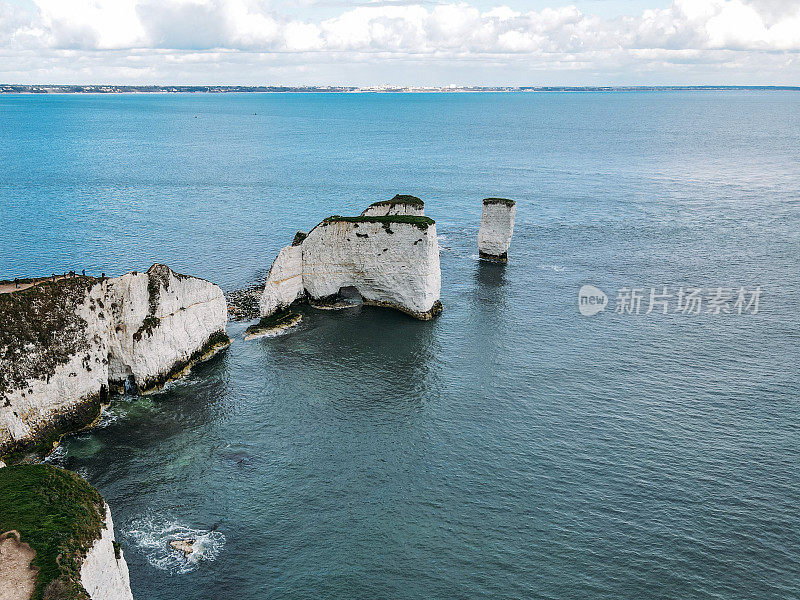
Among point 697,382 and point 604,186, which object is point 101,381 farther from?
point 604,186

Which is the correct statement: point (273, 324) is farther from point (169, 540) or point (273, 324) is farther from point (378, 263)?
point (169, 540)

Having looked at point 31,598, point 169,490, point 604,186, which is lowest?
point 169,490

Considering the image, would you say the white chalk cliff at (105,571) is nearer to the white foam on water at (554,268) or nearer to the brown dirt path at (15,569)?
the brown dirt path at (15,569)

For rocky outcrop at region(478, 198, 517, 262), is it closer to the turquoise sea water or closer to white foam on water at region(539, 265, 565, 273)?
the turquoise sea water

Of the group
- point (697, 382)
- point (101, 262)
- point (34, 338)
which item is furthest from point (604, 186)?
point (34, 338)

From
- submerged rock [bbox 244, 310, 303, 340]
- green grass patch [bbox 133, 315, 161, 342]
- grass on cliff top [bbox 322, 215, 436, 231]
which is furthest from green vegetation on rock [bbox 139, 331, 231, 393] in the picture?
grass on cliff top [bbox 322, 215, 436, 231]

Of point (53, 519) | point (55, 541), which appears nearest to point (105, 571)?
point (55, 541)

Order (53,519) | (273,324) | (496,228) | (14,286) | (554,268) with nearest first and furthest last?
(53,519)
(14,286)
(273,324)
(554,268)
(496,228)
